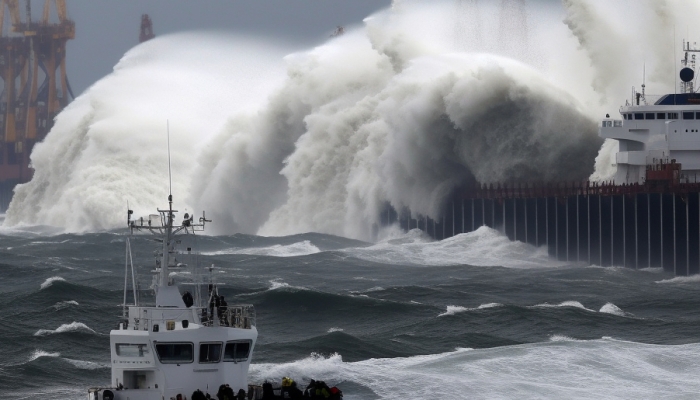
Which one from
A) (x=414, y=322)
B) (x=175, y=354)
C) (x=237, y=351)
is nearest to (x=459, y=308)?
(x=414, y=322)

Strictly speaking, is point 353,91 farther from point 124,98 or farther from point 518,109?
point 124,98

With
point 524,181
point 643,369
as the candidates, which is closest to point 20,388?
point 643,369

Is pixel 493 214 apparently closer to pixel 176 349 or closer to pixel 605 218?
pixel 605 218

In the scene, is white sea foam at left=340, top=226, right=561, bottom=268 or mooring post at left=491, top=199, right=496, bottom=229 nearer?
white sea foam at left=340, top=226, right=561, bottom=268

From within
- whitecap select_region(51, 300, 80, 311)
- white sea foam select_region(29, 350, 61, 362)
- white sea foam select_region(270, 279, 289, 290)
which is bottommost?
white sea foam select_region(29, 350, 61, 362)

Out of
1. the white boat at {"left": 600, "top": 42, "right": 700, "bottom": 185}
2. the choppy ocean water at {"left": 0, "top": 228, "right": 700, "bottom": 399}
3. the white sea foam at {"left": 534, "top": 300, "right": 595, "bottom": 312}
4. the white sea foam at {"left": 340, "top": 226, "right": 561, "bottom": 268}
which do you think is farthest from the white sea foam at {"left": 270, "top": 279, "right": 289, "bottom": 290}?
the white boat at {"left": 600, "top": 42, "right": 700, "bottom": 185}

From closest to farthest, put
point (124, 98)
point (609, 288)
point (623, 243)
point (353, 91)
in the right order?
1. point (609, 288)
2. point (623, 243)
3. point (353, 91)
4. point (124, 98)

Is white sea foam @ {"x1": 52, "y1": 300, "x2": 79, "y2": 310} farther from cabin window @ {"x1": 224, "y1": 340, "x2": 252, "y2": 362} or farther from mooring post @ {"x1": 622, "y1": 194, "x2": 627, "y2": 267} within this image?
mooring post @ {"x1": 622, "y1": 194, "x2": 627, "y2": 267}

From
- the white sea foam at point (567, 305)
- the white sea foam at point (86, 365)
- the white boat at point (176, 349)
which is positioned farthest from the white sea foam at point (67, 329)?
the white boat at point (176, 349)
